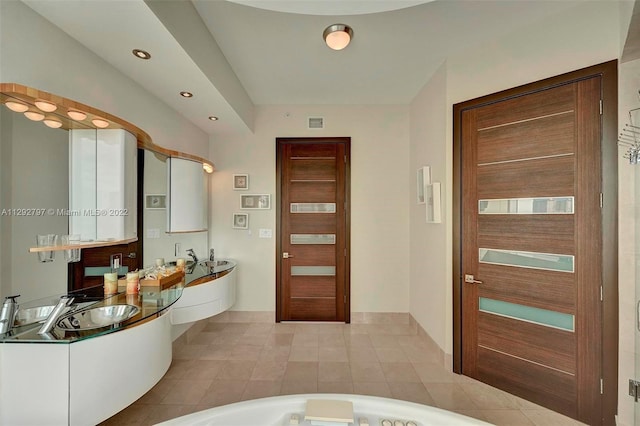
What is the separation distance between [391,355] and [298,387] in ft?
3.71

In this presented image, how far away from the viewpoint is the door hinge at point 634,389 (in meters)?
1.76

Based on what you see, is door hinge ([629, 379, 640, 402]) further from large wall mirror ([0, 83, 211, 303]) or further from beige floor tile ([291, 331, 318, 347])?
large wall mirror ([0, 83, 211, 303])

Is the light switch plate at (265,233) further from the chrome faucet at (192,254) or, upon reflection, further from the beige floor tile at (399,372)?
the beige floor tile at (399,372)

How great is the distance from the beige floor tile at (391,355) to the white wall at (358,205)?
77 cm

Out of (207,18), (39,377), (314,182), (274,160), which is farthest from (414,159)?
(39,377)

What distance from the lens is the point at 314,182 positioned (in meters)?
3.78

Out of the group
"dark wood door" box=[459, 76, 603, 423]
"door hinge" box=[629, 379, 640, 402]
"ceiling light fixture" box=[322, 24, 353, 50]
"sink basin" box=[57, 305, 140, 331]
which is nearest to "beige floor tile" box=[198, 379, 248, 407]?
"sink basin" box=[57, 305, 140, 331]

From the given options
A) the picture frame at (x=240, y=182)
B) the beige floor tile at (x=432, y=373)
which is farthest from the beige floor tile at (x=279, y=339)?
the picture frame at (x=240, y=182)

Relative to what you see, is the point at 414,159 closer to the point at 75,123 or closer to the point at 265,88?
the point at 265,88

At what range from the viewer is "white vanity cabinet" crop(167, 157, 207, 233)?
2797 millimetres

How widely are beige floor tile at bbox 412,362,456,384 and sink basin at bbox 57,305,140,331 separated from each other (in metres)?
2.53

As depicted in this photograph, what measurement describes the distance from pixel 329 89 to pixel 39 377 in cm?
348

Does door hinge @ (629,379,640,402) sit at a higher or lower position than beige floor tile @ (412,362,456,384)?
higher

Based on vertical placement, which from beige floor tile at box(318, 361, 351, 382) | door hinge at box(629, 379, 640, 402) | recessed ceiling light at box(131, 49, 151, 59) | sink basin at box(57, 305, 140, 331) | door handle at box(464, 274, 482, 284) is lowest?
beige floor tile at box(318, 361, 351, 382)
